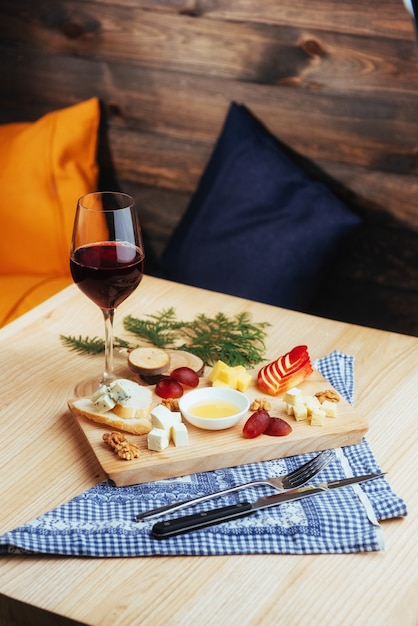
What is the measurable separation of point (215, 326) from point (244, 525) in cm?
54

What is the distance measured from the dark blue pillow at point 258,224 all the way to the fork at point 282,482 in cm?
102

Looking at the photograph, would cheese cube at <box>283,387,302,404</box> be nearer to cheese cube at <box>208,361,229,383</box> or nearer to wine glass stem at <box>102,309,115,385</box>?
cheese cube at <box>208,361,229,383</box>

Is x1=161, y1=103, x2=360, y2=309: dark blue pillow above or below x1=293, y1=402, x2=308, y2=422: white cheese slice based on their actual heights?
below

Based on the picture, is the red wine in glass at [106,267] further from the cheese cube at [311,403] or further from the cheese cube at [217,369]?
the cheese cube at [311,403]

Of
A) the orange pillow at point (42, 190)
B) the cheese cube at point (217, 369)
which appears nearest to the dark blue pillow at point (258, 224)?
the orange pillow at point (42, 190)

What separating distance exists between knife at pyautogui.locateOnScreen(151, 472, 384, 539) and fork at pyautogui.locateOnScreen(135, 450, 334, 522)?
14 millimetres

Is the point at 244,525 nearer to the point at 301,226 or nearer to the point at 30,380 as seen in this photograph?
the point at 30,380

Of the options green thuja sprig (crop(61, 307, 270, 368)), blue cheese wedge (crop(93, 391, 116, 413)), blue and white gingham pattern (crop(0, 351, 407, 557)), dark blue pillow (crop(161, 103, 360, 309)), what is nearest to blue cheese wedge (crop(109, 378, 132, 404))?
blue cheese wedge (crop(93, 391, 116, 413))

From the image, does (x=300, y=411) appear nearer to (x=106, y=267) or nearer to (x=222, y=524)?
(x=222, y=524)

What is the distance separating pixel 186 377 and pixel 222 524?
29cm

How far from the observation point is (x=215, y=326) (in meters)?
1.43

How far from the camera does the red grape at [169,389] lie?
3.78 ft

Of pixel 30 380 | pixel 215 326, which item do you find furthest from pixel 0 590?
pixel 215 326

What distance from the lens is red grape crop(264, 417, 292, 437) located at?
3.52 ft
